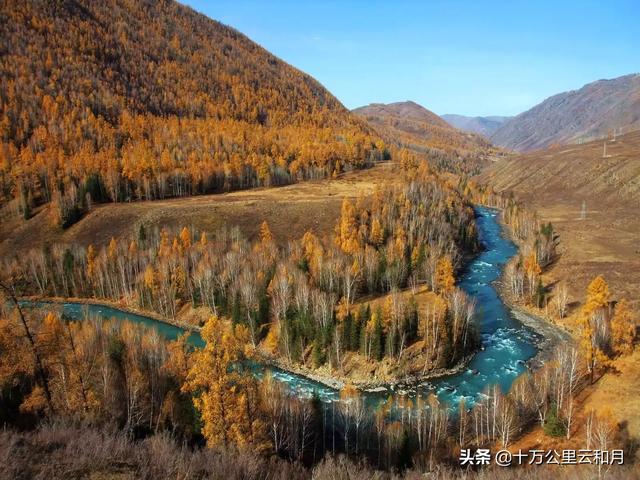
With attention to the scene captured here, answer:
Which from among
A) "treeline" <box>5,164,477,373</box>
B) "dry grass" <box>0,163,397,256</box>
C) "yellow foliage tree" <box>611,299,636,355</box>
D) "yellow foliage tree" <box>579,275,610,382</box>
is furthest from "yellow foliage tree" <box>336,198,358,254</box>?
"yellow foliage tree" <box>611,299,636,355</box>

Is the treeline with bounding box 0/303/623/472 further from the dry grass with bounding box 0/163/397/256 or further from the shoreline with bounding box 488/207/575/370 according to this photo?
the dry grass with bounding box 0/163/397/256

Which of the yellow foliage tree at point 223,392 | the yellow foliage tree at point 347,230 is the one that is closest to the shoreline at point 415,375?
the yellow foliage tree at point 223,392

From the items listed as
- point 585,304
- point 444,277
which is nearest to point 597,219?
point 585,304

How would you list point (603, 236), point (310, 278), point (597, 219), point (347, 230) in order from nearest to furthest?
point (310, 278)
point (347, 230)
point (603, 236)
point (597, 219)

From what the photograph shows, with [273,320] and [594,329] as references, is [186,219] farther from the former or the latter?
[594,329]

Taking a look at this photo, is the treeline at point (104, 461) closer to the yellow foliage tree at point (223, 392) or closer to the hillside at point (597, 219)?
the yellow foliage tree at point (223, 392)
